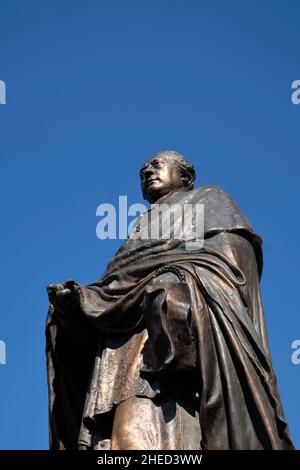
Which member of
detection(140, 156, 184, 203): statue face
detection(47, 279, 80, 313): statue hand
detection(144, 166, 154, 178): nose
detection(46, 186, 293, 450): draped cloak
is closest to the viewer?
detection(46, 186, 293, 450): draped cloak

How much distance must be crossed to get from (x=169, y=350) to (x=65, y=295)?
58.0 inches

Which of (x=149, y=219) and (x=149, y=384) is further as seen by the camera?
(x=149, y=219)

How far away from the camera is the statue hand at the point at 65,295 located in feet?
36.5

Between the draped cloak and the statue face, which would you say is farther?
the statue face

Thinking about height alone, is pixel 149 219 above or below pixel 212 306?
above

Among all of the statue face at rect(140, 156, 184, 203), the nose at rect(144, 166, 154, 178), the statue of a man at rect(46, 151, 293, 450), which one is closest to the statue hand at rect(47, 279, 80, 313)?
the statue of a man at rect(46, 151, 293, 450)

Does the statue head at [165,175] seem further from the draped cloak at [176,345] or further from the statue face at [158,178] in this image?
the draped cloak at [176,345]

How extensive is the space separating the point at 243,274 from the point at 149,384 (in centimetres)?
147

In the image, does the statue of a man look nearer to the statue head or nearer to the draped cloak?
the draped cloak

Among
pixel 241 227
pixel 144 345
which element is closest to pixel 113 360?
pixel 144 345

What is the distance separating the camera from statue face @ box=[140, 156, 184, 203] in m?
13.1

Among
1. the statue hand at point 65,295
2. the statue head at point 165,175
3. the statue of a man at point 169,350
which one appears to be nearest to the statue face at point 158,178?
the statue head at point 165,175

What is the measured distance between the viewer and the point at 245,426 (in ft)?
31.5
